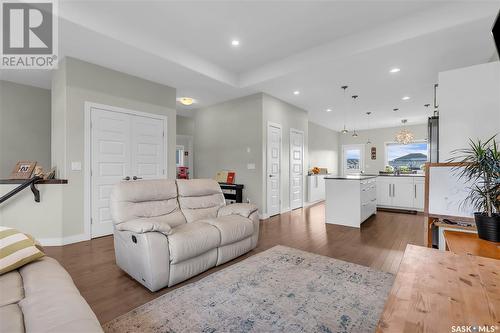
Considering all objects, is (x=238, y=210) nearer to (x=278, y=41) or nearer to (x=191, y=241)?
(x=191, y=241)

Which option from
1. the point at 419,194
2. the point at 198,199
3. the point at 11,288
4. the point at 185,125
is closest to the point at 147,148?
the point at 198,199

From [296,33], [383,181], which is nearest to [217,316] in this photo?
[296,33]

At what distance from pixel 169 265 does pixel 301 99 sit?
4667 millimetres

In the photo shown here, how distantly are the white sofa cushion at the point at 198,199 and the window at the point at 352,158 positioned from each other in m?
8.21

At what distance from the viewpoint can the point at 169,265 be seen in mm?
2016

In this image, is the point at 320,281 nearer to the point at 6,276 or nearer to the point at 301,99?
the point at 6,276

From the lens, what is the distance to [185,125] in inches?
280

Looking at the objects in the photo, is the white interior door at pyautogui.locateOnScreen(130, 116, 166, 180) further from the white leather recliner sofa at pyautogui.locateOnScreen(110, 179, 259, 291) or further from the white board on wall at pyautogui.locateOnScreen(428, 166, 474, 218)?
the white board on wall at pyautogui.locateOnScreen(428, 166, 474, 218)

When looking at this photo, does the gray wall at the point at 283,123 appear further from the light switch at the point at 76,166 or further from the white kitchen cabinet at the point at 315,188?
the light switch at the point at 76,166

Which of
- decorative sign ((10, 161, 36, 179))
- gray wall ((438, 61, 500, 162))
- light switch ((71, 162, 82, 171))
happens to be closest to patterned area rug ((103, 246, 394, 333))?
gray wall ((438, 61, 500, 162))

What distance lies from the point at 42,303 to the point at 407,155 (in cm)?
1058

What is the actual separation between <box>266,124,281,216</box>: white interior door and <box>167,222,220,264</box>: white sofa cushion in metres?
2.75

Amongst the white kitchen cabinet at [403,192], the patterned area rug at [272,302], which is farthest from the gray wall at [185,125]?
the white kitchen cabinet at [403,192]

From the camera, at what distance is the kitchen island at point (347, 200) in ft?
13.6
